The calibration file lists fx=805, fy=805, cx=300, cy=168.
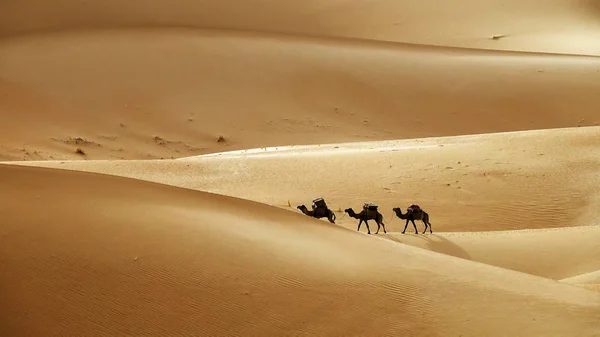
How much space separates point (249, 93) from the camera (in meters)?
27.2

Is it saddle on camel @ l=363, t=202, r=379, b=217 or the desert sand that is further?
saddle on camel @ l=363, t=202, r=379, b=217

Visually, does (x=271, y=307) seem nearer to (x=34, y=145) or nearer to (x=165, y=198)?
(x=165, y=198)

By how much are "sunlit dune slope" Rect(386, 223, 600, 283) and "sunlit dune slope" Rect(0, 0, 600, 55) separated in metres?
→ 26.4

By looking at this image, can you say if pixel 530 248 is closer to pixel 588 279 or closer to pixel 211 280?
pixel 588 279

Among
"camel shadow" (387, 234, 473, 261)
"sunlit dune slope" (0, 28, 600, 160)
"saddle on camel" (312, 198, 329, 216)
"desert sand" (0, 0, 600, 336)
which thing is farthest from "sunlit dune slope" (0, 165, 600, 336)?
"sunlit dune slope" (0, 28, 600, 160)

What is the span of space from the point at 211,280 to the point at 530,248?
532 centimetres

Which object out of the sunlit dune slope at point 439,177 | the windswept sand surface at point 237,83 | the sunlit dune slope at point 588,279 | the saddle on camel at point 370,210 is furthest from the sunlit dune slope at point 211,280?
the windswept sand surface at point 237,83

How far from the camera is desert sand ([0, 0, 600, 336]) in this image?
5176 mm

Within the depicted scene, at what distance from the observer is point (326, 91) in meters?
27.8

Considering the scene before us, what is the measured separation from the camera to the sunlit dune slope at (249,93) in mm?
24219

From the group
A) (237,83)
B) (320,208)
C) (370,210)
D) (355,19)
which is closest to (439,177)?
(370,210)

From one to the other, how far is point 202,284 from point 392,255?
2.01 m

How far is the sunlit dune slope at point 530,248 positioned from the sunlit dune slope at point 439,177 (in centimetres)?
144

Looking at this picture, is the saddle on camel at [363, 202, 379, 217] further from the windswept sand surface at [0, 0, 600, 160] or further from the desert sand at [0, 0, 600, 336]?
the windswept sand surface at [0, 0, 600, 160]
